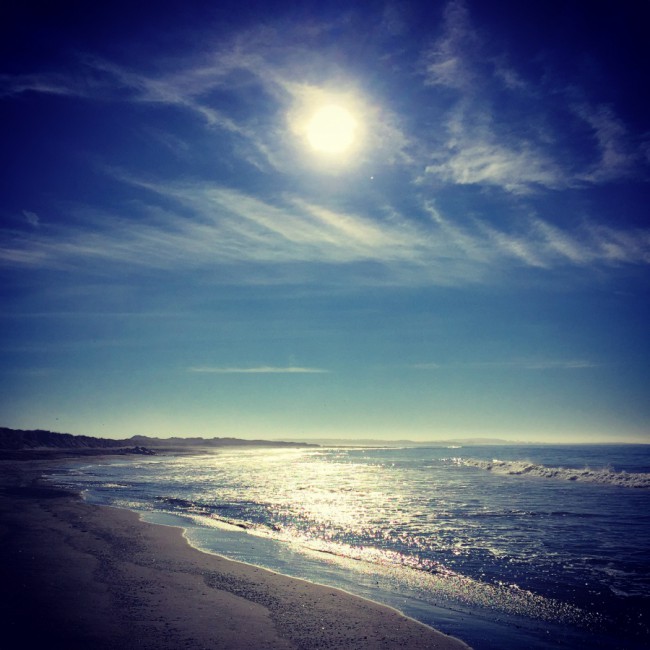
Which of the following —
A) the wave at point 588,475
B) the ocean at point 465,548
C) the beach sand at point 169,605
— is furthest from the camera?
the wave at point 588,475

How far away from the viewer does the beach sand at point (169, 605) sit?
6750mm

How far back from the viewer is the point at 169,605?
807cm

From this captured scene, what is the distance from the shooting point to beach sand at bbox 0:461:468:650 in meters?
6.75

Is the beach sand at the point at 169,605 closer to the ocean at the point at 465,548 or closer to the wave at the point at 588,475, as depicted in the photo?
the ocean at the point at 465,548

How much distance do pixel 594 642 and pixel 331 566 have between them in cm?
640

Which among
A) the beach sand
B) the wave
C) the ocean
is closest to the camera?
the beach sand

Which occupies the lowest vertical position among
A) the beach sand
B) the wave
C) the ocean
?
the wave

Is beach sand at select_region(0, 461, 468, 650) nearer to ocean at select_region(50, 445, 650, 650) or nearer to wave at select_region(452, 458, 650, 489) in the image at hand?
ocean at select_region(50, 445, 650, 650)

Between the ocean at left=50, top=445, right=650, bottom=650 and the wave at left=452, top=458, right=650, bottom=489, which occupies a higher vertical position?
the ocean at left=50, top=445, right=650, bottom=650

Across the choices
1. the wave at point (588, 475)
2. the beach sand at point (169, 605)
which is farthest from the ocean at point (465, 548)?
the wave at point (588, 475)

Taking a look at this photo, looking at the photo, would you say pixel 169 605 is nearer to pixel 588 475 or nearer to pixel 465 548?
pixel 465 548

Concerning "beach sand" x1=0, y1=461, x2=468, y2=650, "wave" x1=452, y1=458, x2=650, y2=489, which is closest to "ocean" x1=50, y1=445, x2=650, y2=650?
"beach sand" x1=0, y1=461, x2=468, y2=650

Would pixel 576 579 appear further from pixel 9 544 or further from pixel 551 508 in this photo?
pixel 9 544

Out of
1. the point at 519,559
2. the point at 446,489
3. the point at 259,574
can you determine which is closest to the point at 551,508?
the point at 446,489
